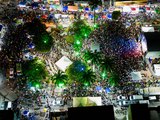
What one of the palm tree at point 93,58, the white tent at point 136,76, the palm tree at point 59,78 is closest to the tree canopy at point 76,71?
the palm tree at point 59,78

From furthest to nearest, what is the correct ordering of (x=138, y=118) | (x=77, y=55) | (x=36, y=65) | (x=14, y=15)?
(x=14, y=15)
(x=77, y=55)
(x=36, y=65)
(x=138, y=118)

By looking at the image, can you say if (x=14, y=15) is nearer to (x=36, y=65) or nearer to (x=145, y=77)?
(x=36, y=65)

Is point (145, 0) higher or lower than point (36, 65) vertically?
higher

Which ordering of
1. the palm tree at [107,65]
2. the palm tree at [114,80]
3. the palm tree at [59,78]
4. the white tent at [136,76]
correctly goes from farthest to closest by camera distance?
1. the white tent at [136,76]
2. the palm tree at [107,65]
3. the palm tree at [114,80]
4. the palm tree at [59,78]

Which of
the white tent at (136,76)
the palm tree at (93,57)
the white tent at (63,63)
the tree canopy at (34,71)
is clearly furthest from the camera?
the white tent at (63,63)

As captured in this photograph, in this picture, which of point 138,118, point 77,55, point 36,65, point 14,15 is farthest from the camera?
point 14,15

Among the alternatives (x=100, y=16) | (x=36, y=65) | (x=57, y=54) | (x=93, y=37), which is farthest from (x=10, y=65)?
(x=100, y=16)

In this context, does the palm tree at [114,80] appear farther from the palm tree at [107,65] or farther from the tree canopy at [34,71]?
the tree canopy at [34,71]

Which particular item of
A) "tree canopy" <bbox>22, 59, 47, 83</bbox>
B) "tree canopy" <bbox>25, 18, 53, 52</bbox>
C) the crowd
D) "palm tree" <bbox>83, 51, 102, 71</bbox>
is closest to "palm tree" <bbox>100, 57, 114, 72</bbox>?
"palm tree" <bbox>83, 51, 102, 71</bbox>
